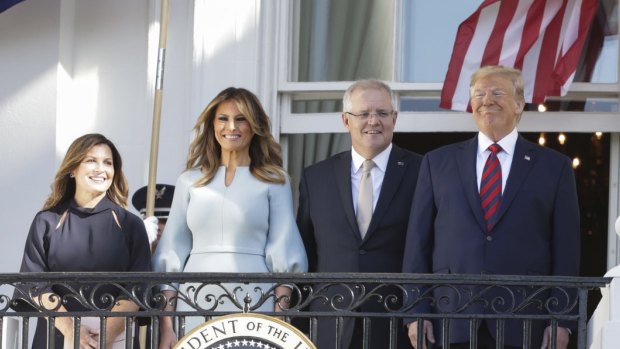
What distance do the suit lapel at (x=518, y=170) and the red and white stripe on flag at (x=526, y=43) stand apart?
152cm

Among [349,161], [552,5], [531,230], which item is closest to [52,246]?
[349,161]

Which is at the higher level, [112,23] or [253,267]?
[112,23]

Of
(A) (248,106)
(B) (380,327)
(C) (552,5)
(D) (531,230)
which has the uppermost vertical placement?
(C) (552,5)

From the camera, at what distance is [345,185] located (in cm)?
775

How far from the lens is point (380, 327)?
7.61 meters

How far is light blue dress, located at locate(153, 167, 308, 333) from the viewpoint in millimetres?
7613

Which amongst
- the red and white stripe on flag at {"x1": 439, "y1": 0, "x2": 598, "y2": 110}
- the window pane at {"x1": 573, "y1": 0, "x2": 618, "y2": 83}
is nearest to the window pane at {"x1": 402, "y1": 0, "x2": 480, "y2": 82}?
the red and white stripe on flag at {"x1": 439, "y1": 0, "x2": 598, "y2": 110}

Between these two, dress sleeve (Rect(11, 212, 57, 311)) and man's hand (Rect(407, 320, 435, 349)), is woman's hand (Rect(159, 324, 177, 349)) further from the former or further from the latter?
man's hand (Rect(407, 320, 435, 349))

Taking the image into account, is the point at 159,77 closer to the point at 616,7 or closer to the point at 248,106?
the point at 248,106

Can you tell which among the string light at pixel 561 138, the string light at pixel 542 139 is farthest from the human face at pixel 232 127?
the string light at pixel 542 139

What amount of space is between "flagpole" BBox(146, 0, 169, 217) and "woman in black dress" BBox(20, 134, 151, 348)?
639 mm

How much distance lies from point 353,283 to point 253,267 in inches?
33.3

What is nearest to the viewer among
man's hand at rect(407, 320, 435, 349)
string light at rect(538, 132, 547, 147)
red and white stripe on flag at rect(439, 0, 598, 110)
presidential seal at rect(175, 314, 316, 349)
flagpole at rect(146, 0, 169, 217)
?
presidential seal at rect(175, 314, 316, 349)

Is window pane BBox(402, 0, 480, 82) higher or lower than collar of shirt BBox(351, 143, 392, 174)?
higher
